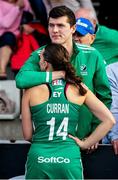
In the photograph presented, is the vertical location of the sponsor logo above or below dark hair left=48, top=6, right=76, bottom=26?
below

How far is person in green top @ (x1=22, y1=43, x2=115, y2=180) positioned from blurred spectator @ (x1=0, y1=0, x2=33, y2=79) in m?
2.90

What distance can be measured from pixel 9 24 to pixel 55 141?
354 centimetres

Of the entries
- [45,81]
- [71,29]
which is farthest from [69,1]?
[45,81]

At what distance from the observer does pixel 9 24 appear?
765 cm

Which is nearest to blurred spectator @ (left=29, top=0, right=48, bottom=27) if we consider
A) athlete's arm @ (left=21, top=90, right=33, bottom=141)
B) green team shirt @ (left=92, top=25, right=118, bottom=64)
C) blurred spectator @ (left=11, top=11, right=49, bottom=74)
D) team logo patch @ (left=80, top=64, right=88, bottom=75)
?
blurred spectator @ (left=11, top=11, right=49, bottom=74)

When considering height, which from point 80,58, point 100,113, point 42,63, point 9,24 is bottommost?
point 9,24

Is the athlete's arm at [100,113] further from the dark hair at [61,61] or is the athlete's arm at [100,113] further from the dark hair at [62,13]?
the dark hair at [62,13]

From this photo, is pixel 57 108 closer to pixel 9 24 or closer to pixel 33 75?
pixel 33 75

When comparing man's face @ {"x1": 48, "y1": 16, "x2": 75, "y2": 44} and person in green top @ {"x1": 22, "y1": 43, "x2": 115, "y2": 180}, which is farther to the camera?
man's face @ {"x1": 48, "y1": 16, "x2": 75, "y2": 44}

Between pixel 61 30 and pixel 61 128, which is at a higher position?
pixel 61 30

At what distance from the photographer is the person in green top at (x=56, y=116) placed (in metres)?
4.34

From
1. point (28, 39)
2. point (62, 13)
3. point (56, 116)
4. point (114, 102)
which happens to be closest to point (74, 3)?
point (28, 39)

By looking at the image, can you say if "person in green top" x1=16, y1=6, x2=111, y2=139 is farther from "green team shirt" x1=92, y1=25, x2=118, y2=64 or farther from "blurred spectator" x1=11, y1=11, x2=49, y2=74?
"blurred spectator" x1=11, y1=11, x2=49, y2=74

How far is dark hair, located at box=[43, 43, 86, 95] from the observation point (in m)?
4.39
